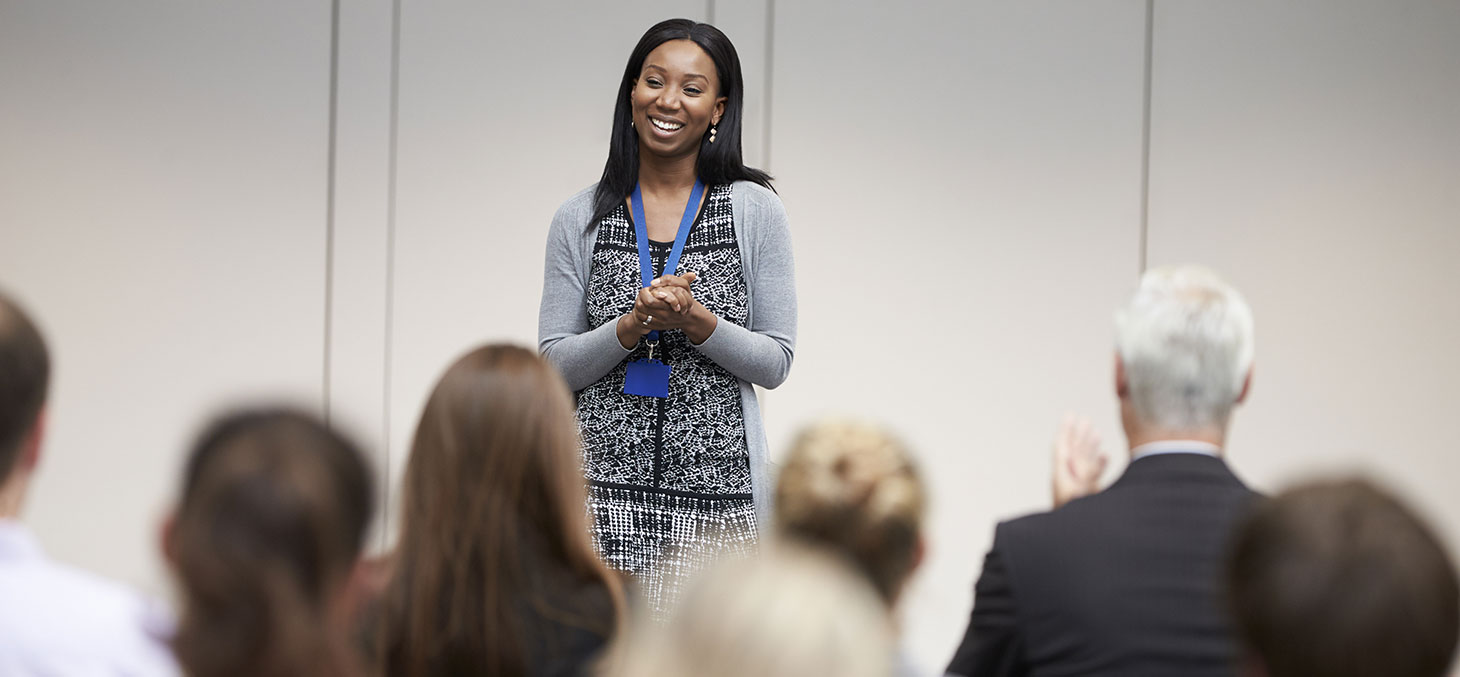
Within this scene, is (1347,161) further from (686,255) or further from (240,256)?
(240,256)

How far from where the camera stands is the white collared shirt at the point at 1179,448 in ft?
6.27

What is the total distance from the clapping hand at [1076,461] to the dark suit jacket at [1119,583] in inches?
6.2

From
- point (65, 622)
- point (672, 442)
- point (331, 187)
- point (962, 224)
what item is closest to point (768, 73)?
point (962, 224)

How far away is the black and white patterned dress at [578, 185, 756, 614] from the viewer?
9.12 ft

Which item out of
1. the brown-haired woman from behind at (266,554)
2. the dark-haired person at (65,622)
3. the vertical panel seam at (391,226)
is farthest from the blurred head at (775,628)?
the vertical panel seam at (391,226)

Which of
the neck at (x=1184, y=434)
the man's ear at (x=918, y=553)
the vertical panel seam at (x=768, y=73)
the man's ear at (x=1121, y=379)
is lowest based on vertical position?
the man's ear at (x=918, y=553)

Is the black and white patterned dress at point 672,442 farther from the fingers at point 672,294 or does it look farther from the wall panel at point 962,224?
the wall panel at point 962,224

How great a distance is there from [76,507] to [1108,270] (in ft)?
13.0

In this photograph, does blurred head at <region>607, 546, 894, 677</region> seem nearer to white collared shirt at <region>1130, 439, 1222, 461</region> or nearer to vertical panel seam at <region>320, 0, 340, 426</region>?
white collared shirt at <region>1130, 439, 1222, 461</region>

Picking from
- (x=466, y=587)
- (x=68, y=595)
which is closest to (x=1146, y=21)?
(x=466, y=587)

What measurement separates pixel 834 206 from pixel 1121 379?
318 centimetres

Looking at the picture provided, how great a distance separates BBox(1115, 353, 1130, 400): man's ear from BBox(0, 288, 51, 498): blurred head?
147 centimetres

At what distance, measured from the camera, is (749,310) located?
9.60 feet

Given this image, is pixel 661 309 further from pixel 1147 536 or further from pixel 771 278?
pixel 1147 536
